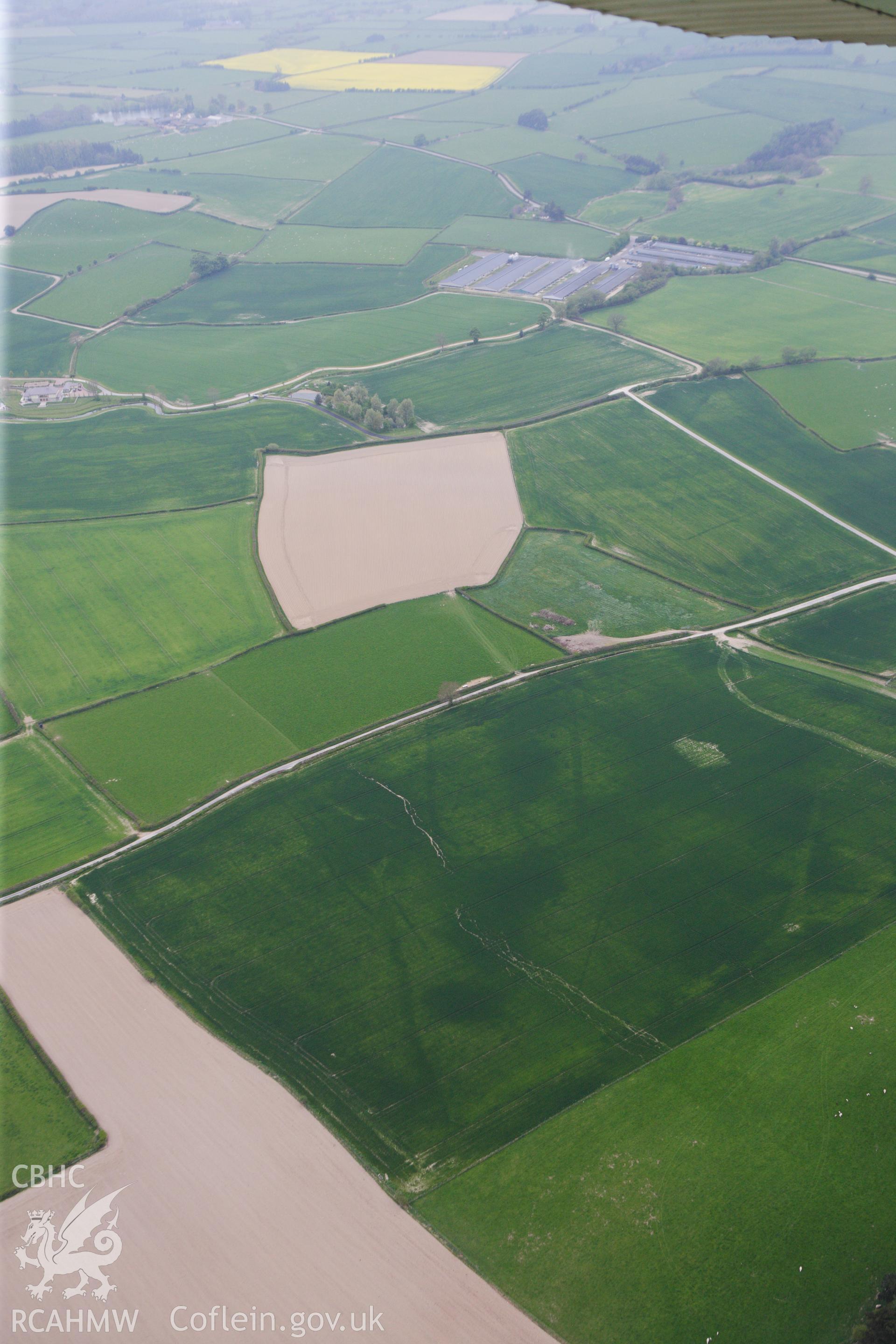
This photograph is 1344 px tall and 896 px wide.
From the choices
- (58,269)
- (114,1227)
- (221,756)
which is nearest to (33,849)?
(221,756)

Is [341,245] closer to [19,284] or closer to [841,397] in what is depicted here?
[19,284]

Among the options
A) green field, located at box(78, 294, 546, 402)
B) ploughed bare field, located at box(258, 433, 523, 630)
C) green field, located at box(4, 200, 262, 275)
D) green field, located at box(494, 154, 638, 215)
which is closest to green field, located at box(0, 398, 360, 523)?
ploughed bare field, located at box(258, 433, 523, 630)

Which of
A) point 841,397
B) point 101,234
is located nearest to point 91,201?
point 101,234

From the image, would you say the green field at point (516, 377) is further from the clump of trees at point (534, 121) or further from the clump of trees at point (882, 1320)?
the clump of trees at point (534, 121)

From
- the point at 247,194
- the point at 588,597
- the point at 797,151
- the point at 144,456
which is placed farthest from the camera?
the point at 797,151

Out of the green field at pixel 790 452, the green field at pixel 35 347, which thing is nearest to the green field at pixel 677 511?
the green field at pixel 790 452

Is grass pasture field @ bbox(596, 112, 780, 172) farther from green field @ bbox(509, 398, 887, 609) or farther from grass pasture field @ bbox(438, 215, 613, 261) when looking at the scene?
green field @ bbox(509, 398, 887, 609)
